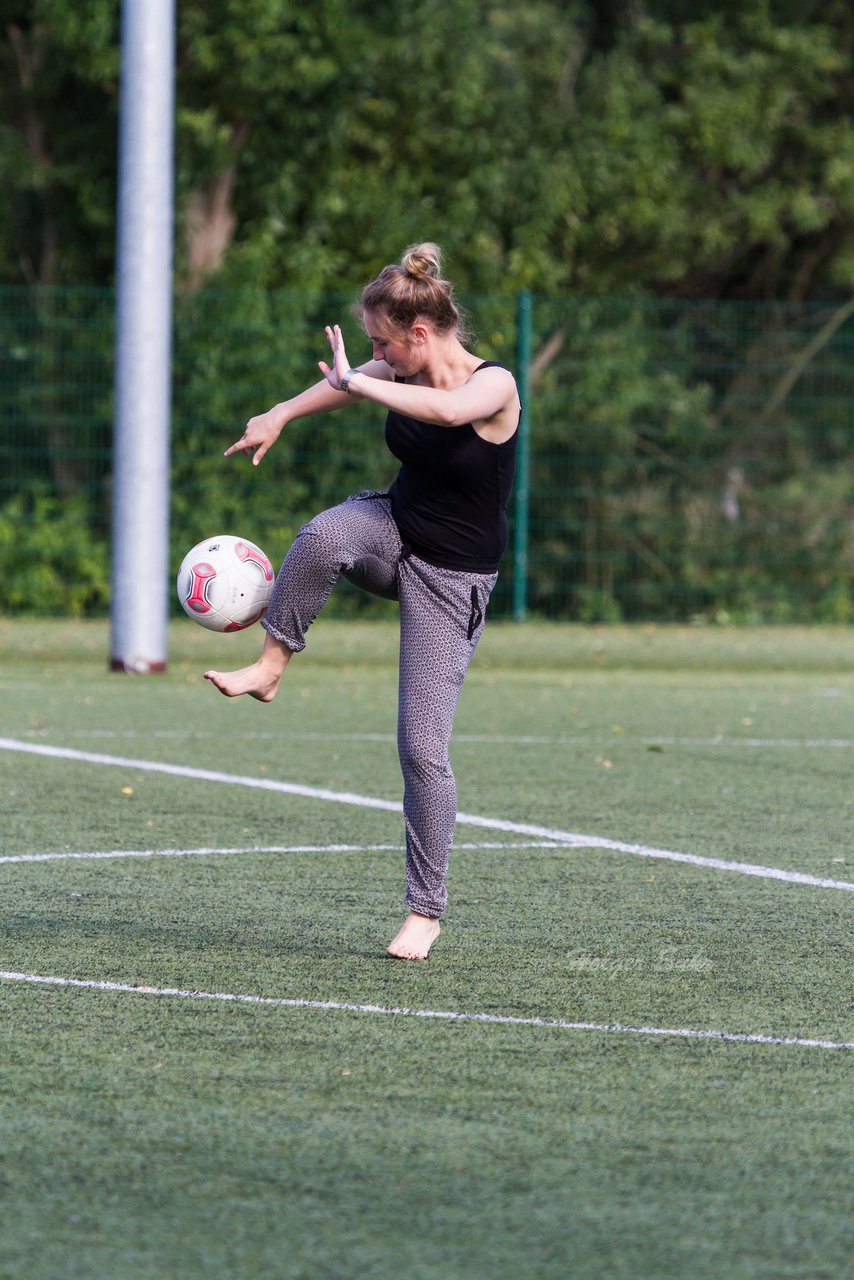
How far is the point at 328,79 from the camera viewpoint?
805 inches

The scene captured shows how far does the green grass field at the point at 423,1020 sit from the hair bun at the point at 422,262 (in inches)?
69.4

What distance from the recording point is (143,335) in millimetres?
13336

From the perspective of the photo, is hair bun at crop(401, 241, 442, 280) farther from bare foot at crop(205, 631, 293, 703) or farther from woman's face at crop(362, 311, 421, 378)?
bare foot at crop(205, 631, 293, 703)

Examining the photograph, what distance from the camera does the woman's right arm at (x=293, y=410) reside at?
212 inches

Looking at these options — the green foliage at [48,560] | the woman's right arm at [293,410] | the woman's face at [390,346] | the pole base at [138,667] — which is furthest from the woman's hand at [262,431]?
the green foliage at [48,560]

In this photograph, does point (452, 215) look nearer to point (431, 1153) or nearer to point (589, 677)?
point (589, 677)

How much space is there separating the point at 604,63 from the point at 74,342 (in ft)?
33.5

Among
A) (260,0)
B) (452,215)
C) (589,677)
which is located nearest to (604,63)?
(452,215)

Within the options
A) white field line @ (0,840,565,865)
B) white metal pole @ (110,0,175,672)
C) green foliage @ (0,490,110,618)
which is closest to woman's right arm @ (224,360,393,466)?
white field line @ (0,840,565,865)

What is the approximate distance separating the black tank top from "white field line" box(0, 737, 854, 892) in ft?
6.48

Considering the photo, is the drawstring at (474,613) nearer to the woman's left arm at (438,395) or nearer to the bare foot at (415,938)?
the woman's left arm at (438,395)

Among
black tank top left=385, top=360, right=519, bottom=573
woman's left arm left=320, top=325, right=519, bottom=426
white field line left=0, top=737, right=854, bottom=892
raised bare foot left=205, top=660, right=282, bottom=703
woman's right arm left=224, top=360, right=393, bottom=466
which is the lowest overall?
white field line left=0, top=737, right=854, bottom=892

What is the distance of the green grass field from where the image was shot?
3232 millimetres

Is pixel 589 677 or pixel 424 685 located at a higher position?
pixel 424 685
